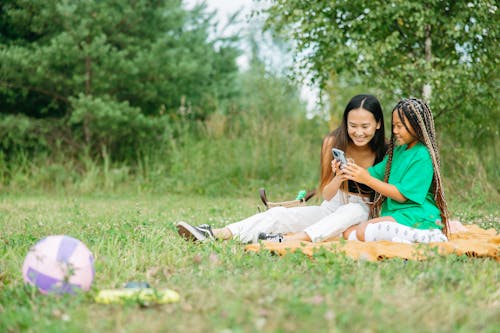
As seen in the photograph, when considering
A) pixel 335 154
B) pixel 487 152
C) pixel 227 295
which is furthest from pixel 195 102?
pixel 227 295

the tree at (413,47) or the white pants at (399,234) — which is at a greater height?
the tree at (413,47)

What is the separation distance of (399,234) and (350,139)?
98 cm

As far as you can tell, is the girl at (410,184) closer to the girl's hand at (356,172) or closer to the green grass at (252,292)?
the girl's hand at (356,172)

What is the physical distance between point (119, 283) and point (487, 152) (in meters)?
7.26

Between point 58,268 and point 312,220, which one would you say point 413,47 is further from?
point 58,268

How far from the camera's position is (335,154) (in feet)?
14.4

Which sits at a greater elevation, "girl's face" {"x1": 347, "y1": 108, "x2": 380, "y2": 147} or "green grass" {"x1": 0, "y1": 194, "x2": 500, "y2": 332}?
"girl's face" {"x1": 347, "y1": 108, "x2": 380, "y2": 147}

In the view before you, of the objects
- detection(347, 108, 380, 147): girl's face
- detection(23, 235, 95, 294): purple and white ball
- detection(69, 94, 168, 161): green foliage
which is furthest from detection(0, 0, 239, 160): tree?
detection(23, 235, 95, 294): purple and white ball

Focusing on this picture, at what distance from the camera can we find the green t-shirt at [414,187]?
4.21 meters

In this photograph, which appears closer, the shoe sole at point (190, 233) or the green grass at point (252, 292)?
the green grass at point (252, 292)

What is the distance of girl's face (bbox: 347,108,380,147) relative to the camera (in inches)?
177

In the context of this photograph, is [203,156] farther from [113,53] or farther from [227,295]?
[227,295]

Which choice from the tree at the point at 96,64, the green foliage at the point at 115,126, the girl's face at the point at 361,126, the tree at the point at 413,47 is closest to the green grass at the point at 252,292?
the girl's face at the point at 361,126

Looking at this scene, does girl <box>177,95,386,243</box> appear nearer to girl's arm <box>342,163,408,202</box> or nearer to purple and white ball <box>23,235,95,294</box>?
girl's arm <box>342,163,408,202</box>
